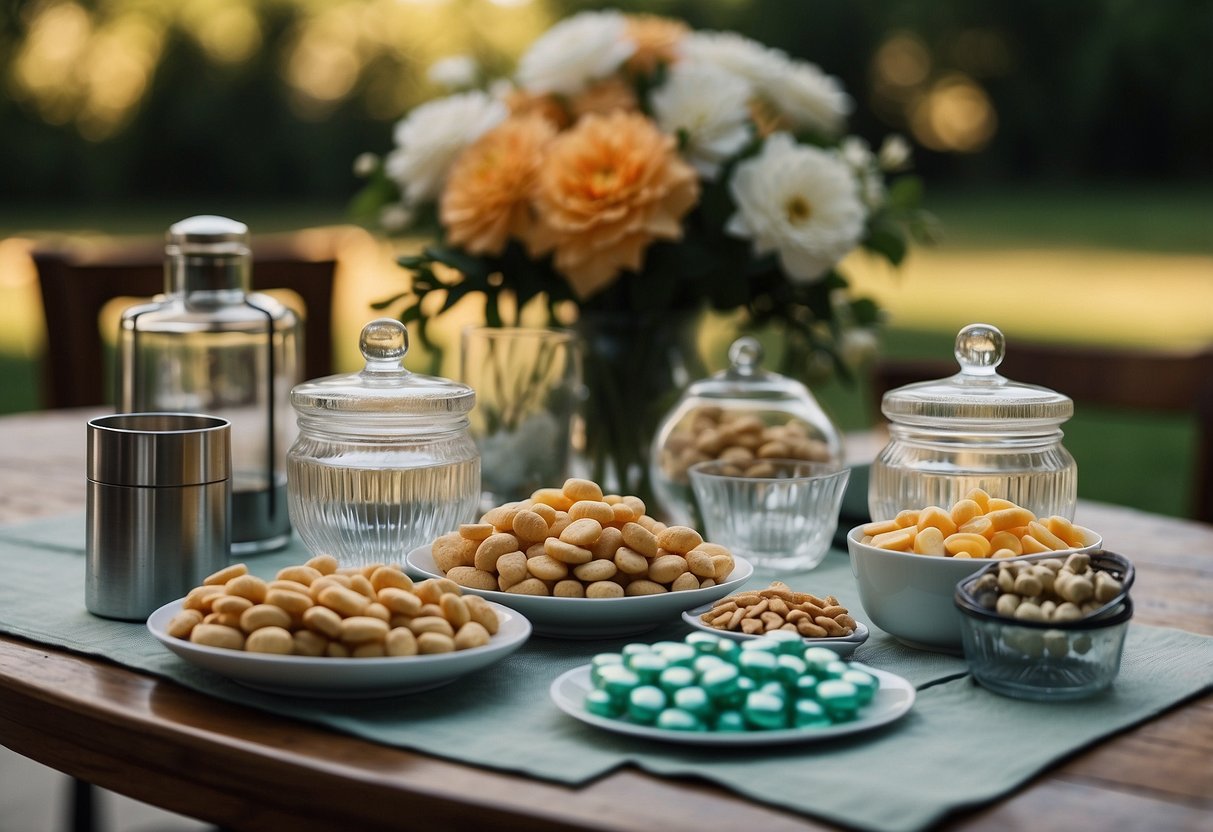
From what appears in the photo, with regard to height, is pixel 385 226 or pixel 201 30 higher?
pixel 201 30

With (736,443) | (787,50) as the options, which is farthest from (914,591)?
(787,50)

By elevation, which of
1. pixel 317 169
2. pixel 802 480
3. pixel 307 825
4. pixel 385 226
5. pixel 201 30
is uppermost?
pixel 201 30

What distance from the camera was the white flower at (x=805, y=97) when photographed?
1522mm

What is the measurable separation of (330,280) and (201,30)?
8.60 meters

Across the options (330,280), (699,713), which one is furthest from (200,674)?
(330,280)

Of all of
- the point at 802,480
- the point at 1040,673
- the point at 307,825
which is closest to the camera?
the point at 307,825

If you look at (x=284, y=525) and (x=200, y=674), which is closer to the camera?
(x=200, y=674)

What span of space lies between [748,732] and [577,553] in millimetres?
213

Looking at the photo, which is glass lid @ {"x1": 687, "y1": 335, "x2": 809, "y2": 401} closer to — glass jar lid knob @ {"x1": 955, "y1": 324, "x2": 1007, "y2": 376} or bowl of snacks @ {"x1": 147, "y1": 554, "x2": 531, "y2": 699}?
glass jar lid knob @ {"x1": 955, "y1": 324, "x2": 1007, "y2": 376}

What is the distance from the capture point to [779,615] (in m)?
0.92

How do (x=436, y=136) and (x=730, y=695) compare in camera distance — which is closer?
(x=730, y=695)

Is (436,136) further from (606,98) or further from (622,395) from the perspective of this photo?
(622,395)

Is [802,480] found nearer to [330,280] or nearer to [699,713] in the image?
[699,713]

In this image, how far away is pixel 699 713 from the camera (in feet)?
2.51
